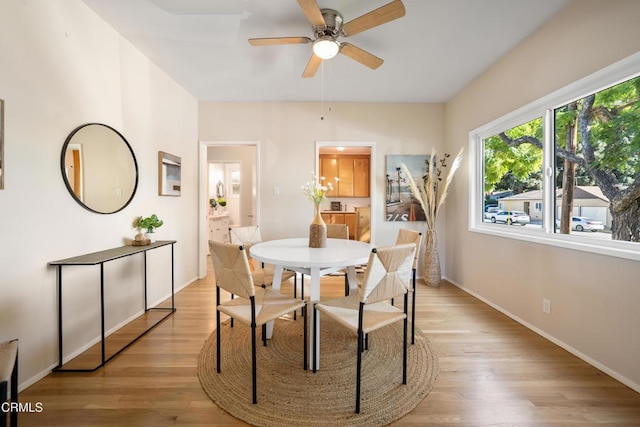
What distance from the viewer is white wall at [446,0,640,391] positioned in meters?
1.70

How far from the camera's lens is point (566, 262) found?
82.6 inches

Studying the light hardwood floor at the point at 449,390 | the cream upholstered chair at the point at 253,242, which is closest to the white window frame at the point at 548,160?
the light hardwood floor at the point at 449,390

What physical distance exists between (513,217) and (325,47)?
98.0 inches

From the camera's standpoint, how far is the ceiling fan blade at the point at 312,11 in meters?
1.66

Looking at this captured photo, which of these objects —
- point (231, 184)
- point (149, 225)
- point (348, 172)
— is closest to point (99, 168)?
point (149, 225)

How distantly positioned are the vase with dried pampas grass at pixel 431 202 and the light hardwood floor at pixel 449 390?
1345 millimetres

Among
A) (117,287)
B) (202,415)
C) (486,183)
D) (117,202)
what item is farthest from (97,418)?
(486,183)

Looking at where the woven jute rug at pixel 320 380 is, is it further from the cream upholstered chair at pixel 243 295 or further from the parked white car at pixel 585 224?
the parked white car at pixel 585 224

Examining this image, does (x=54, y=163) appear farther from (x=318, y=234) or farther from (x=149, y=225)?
(x=318, y=234)

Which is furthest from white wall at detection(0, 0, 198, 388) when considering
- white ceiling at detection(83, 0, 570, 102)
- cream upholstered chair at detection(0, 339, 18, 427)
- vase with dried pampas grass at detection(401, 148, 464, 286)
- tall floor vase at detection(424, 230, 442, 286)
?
tall floor vase at detection(424, 230, 442, 286)

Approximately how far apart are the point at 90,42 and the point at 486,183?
158 inches

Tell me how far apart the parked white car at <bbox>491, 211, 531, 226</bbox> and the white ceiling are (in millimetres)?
1576

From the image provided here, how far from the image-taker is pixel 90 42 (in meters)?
2.11

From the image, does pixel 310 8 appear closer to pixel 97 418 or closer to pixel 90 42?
pixel 90 42
